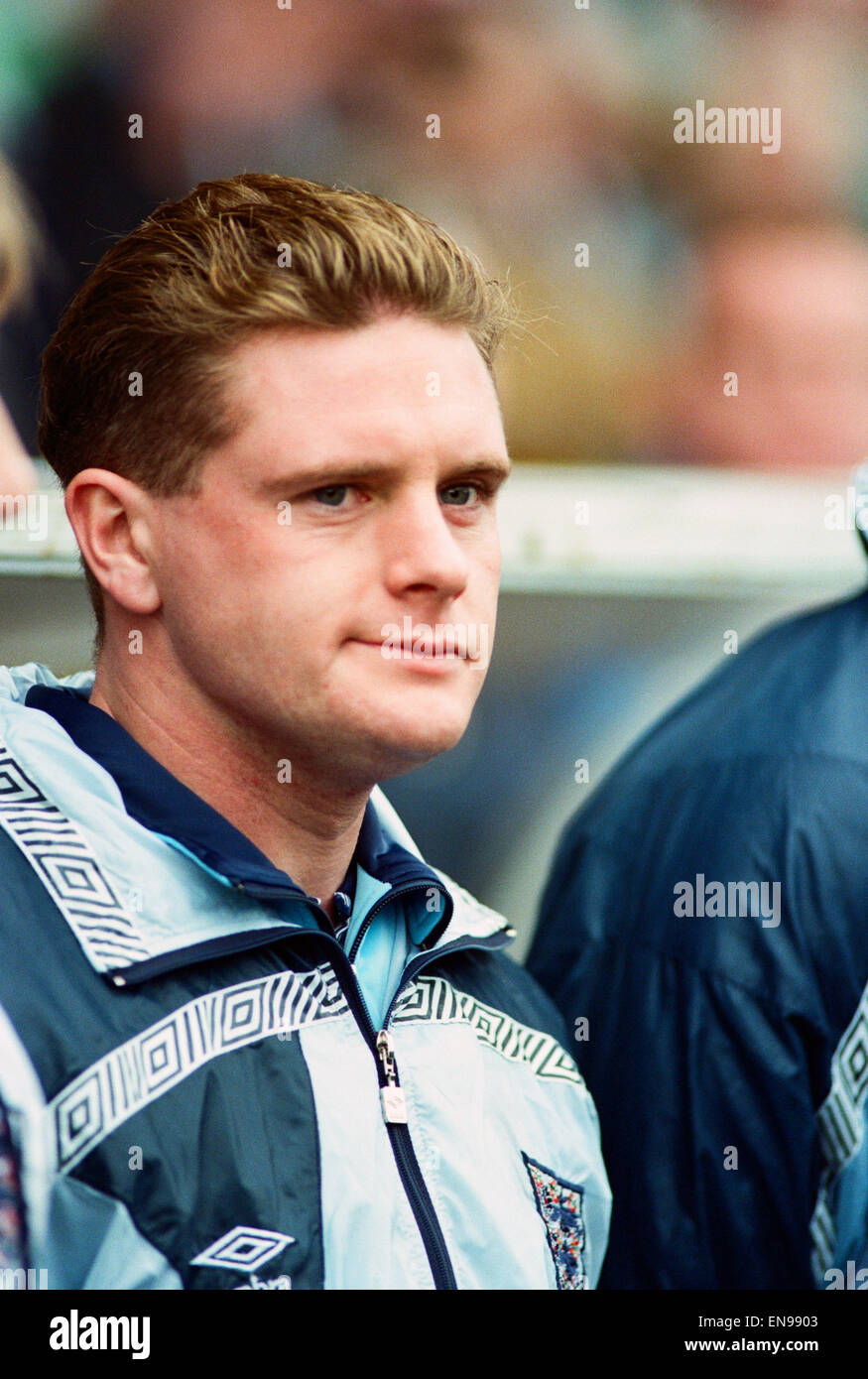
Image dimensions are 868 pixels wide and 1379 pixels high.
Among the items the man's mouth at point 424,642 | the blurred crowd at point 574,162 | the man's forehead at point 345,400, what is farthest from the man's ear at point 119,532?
the blurred crowd at point 574,162

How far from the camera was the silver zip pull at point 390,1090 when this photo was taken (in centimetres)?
122

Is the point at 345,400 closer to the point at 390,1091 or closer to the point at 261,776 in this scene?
the point at 261,776

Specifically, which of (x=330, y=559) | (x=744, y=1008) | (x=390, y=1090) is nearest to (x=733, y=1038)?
(x=744, y=1008)

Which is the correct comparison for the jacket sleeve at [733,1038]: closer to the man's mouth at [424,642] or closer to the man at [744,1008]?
the man at [744,1008]

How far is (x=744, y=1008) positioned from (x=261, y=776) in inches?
23.0

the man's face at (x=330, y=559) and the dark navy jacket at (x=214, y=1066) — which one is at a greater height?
the man's face at (x=330, y=559)

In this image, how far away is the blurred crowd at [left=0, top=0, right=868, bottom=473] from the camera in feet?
6.23

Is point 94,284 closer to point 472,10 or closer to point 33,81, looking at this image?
point 33,81

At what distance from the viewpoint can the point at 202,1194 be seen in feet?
3.66

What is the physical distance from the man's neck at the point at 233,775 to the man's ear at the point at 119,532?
0.09m

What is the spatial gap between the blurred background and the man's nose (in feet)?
2.63

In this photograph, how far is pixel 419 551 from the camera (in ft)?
4.09
